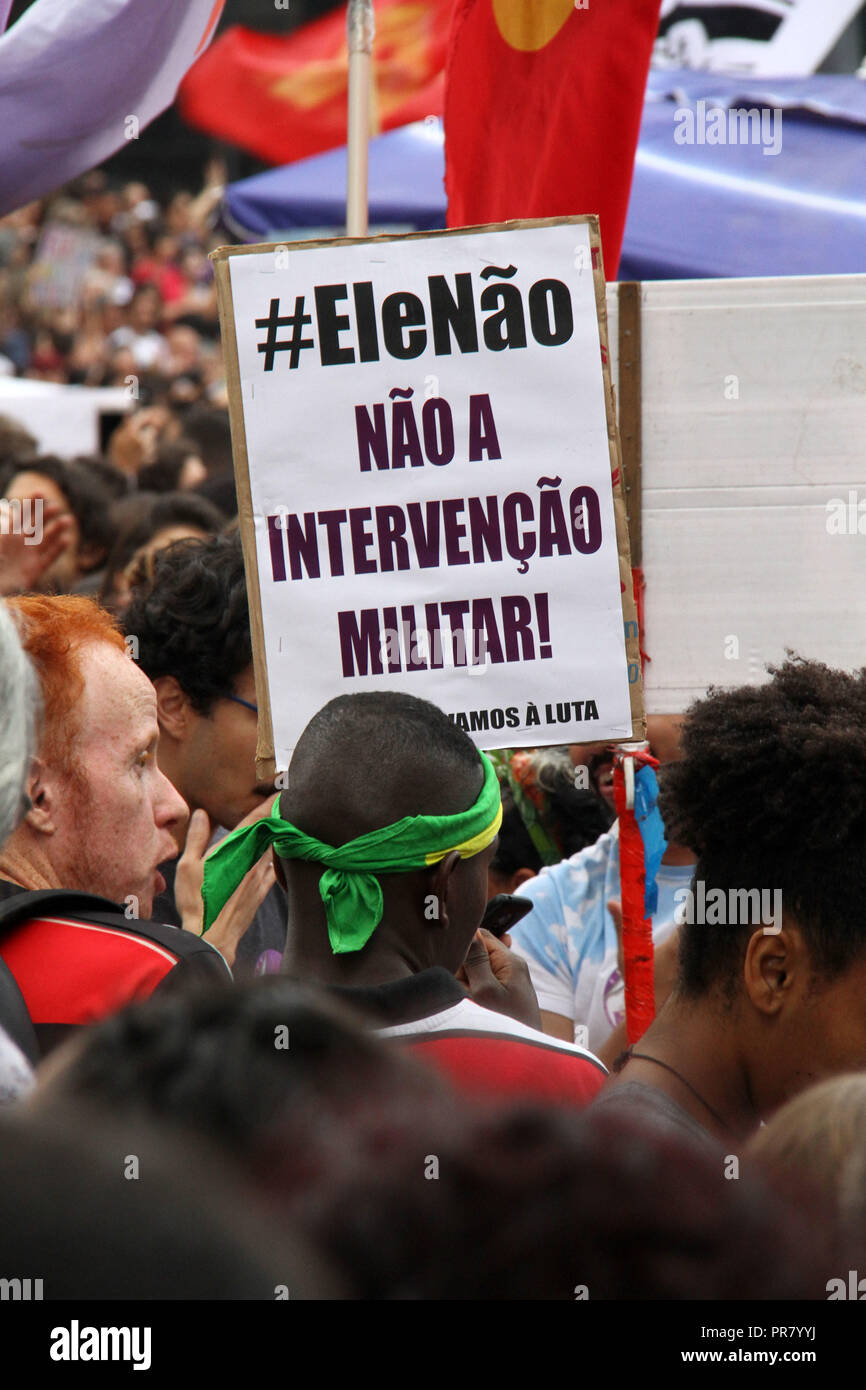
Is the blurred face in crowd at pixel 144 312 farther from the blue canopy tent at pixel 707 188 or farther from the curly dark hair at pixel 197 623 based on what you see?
the curly dark hair at pixel 197 623

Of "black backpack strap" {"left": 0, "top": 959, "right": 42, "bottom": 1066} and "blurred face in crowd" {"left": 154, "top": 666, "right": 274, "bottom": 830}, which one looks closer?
"black backpack strap" {"left": 0, "top": 959, "right": 42, "bottom": 1066}

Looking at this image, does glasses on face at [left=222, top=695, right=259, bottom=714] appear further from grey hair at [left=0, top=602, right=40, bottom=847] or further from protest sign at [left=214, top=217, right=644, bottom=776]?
grey hair at [left=0, top=602, right=40, bottom=847]

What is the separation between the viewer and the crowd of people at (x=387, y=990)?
798 millimetres

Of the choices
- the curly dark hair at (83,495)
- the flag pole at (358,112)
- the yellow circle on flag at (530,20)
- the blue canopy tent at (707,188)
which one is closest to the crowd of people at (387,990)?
the curly dark hair at (83,495)

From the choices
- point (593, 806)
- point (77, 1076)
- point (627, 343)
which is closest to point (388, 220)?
point (593, 806)

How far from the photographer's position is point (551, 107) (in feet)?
12.2

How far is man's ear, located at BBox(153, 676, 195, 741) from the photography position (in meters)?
3.62

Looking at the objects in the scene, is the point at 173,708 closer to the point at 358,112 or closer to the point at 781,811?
the point at 358,112

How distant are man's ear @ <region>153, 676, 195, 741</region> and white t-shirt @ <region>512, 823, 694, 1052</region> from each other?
0.85m

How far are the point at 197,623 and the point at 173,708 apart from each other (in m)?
0.19

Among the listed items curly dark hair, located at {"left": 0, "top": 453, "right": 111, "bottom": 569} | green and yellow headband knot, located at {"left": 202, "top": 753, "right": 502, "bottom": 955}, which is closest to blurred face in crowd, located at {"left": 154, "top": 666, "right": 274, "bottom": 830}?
green and yellow headband knot, located at {"left": 202, "top": 753, "right": 502, "bottom": 955}

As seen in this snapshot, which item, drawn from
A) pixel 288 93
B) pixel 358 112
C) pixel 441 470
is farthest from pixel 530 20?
pixel 288 93

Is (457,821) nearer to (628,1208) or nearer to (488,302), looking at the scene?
(488,302)
